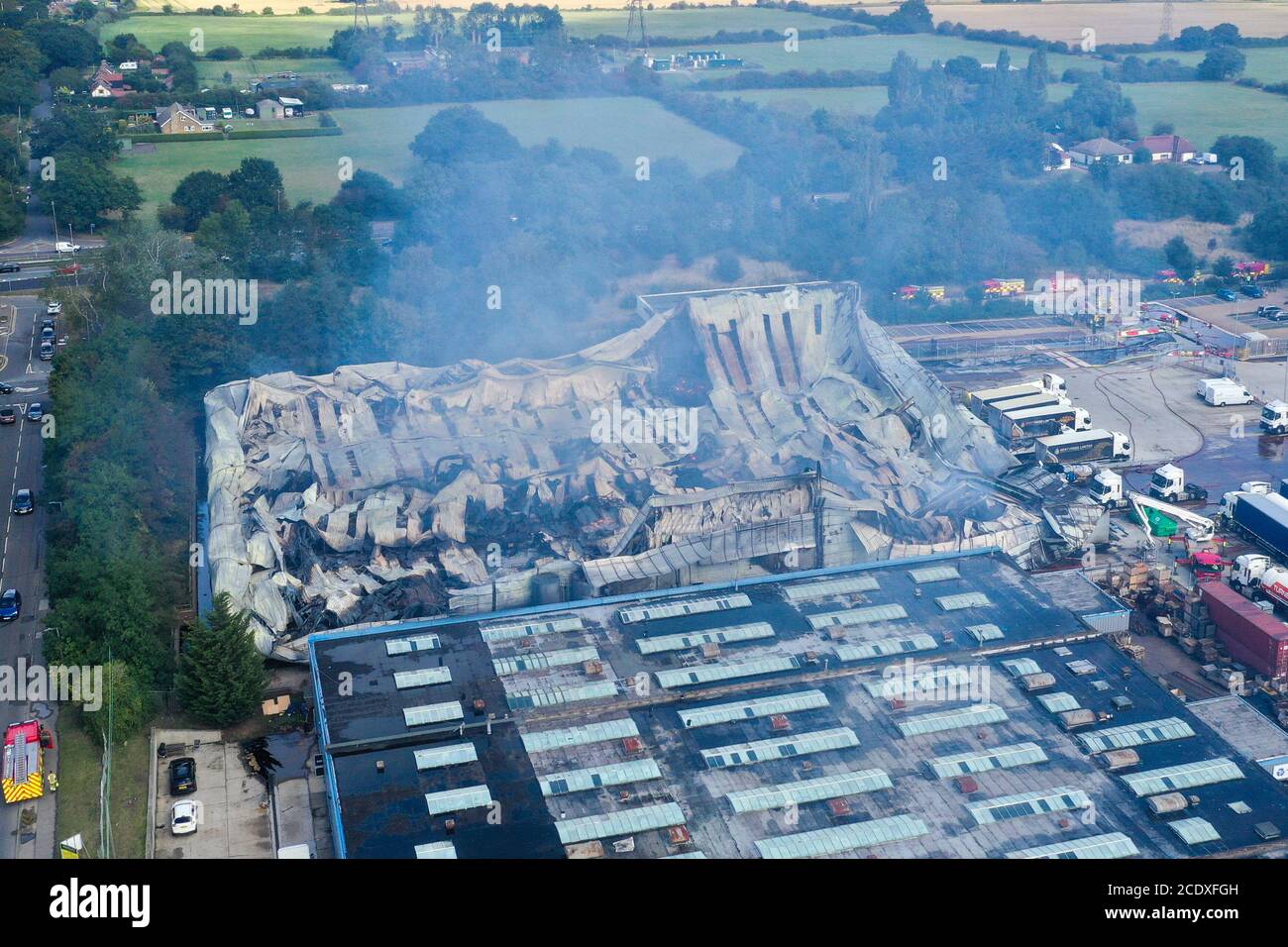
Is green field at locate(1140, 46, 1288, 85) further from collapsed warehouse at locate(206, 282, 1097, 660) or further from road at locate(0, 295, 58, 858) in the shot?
road at locate(0, 295, 58, 858)

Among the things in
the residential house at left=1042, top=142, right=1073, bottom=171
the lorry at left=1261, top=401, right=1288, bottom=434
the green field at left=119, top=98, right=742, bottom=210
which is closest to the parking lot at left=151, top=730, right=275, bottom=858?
the lorry at left=1261, top=401, right=1288, bottom=434

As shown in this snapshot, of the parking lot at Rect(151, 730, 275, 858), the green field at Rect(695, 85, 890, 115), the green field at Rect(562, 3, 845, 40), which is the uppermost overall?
Answer: the green field at Rect(562, 3, 845, 40)

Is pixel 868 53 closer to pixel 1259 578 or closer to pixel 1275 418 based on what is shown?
pixel 1275 418

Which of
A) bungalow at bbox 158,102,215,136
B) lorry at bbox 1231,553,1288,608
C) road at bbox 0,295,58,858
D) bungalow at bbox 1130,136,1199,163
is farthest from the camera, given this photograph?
bungalow at bbox 158,102,215,136

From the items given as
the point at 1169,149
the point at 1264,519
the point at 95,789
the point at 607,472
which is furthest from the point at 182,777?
the point at 1169,149

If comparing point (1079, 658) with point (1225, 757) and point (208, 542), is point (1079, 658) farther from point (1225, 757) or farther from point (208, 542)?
point (208, 542)
